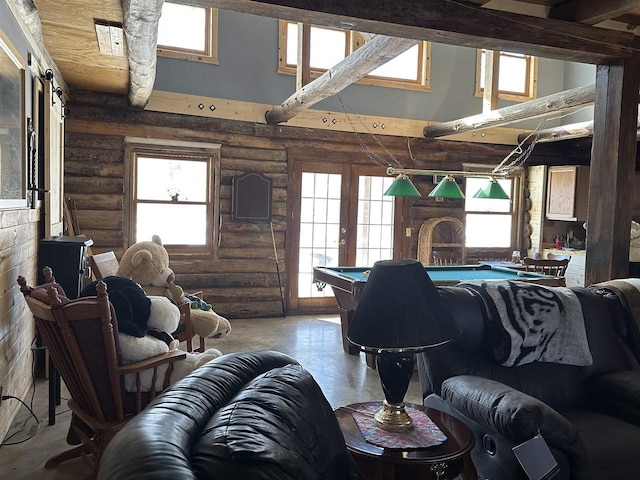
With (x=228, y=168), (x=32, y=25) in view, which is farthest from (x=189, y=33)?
(x=32, y=25)

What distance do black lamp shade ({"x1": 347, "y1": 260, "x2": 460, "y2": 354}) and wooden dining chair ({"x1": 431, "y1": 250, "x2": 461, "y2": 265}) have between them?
19.1 ft

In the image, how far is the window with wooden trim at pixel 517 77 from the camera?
8.22m

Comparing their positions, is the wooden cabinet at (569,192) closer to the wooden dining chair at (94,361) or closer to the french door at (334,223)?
→ the french door at (334,223)

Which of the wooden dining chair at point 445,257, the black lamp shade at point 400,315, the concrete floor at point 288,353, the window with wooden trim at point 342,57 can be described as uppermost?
the window with wooden trim at point 342,57

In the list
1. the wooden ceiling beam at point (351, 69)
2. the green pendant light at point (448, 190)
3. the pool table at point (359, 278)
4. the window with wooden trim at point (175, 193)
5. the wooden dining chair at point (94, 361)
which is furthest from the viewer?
the window with wooden trim at point (175, 193)

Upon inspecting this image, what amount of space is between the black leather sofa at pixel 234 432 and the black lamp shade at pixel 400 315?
1.07ft

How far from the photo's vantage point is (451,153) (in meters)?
7.98

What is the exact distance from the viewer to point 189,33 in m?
6.67

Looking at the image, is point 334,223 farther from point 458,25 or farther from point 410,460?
point 410,460

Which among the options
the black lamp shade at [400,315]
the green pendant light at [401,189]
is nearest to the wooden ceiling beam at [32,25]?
the black lamp shade at [400,315]

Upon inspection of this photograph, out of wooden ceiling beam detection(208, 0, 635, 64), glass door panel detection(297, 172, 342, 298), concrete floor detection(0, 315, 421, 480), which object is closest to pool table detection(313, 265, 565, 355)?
concrete floor detection(0, 315, 421, 480)

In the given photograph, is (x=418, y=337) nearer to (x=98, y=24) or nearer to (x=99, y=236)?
(x=98, y=24)

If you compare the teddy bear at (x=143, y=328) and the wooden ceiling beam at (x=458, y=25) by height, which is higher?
the wooden ceiling beam at (x=458, y=25)

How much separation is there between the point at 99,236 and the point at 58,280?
2609 mm
